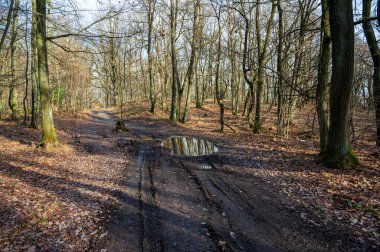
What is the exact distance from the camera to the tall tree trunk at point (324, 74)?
30.0 ft

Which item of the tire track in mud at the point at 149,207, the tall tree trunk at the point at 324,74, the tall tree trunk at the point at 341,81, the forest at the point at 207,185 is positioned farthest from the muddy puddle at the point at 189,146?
the tall tree trunk at the point at 341,81

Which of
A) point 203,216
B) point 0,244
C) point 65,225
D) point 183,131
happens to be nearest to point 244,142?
point 183,131

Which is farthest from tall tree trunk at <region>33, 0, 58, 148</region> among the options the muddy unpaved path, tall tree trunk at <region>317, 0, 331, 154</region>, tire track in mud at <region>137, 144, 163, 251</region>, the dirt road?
tall tree trunk at <region>317, 0, 331, 154</region>

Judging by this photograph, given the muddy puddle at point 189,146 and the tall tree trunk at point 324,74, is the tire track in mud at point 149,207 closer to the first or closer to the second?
the muddy puddle at point 189,146

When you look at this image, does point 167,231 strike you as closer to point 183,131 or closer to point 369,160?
point 369,160

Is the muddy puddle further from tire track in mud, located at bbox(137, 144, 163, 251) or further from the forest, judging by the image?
tire track in mud, located at bbox(137, 144, 163, 251)

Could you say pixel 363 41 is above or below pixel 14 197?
above

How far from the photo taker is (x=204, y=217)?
539 centimetres

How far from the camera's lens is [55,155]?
10.4m

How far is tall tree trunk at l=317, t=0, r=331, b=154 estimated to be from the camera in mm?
9156

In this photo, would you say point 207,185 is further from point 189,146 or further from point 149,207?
point 189,146

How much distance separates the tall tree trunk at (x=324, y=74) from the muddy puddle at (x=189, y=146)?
4450mm

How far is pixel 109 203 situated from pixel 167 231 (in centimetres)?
205

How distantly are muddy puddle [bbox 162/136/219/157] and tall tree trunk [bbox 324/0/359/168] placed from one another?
16.3 ft
